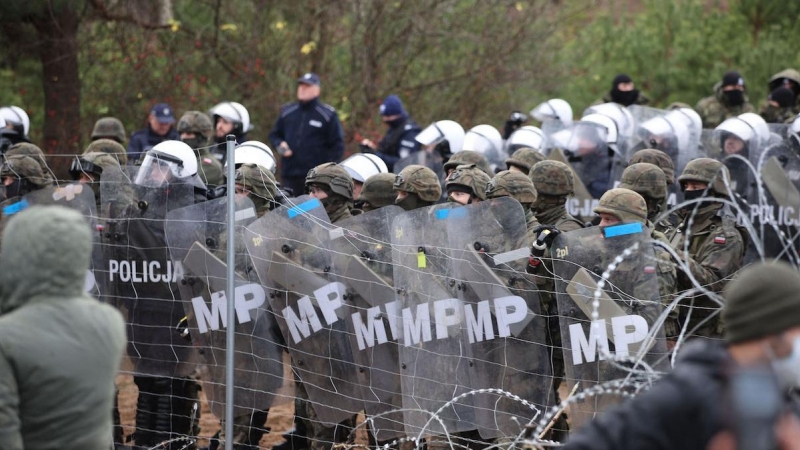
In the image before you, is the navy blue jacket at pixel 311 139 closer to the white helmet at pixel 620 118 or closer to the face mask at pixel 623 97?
the white helmet at pixel 620 118

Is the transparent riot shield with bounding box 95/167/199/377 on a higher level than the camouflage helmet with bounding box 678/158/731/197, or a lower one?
lower

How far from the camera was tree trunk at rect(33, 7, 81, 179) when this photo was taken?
1377 cm

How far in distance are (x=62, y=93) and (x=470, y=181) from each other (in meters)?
Result: 8.58

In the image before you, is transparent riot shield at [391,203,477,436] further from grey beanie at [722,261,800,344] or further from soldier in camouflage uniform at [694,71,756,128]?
soldier in camouflage uniform at [694,71,756,128]

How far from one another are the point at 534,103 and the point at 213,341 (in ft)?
36.7

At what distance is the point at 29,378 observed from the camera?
3449 mm

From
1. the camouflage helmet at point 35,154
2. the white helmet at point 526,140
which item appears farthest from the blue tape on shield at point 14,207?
the white helmet at point 526,140

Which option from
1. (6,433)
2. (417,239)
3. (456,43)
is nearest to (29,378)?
(6,433)

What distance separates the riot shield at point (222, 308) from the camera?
6465 millimetres

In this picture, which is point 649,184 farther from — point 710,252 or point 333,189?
point 333,189

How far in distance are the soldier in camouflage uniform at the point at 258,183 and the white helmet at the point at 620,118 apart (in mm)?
4526

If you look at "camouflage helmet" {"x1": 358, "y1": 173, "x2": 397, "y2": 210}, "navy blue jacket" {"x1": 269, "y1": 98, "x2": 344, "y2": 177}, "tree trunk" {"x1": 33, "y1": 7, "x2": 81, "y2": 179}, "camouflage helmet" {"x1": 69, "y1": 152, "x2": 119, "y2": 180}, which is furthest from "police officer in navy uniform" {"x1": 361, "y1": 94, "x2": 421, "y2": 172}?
"tree trunk" {"x1": 33, "y1": 7, "x2": 81, "y2": 179}

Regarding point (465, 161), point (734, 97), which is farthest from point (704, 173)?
point (734, 97)

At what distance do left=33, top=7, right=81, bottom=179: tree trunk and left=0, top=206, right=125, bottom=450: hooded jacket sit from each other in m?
10.5
